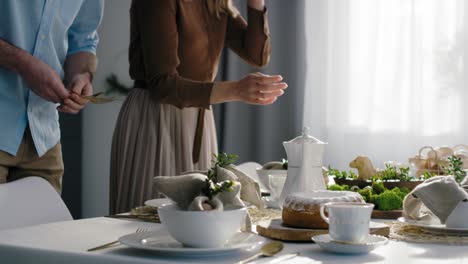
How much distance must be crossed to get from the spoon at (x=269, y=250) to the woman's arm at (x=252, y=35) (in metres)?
1.32

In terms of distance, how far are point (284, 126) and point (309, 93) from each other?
23cm

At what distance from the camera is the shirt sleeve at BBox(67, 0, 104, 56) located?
6.57ft

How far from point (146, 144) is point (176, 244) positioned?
1130 millimetres

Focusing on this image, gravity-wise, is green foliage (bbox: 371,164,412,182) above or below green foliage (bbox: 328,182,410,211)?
above

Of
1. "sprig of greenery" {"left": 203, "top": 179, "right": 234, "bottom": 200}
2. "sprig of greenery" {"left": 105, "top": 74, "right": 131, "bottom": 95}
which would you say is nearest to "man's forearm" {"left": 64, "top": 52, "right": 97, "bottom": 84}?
"sprig of greenery" {"left": 203, "top": 179, "right": 234, "bottom": 200}

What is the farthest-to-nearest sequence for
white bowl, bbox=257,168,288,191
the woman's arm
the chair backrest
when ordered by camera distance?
the woman's arm < white bowl, bbox=257,168,288,191 < the chair backrest

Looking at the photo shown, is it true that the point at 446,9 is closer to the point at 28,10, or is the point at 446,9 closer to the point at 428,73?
the point at 428,73

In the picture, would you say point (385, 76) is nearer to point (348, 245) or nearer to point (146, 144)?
point (146, 144)

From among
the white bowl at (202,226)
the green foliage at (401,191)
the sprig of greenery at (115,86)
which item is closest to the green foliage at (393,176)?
the green foliage at (401,191)

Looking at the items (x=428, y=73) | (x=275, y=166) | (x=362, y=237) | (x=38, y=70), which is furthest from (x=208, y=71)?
(x=428, y=73)

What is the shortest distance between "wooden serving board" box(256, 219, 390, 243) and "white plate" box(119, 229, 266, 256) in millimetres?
85

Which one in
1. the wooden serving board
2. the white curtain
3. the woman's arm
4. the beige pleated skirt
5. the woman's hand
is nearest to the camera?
the wooden serving board

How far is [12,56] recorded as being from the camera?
1.63 metres

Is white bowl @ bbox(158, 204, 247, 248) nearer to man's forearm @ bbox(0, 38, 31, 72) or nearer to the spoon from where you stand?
the spoon
